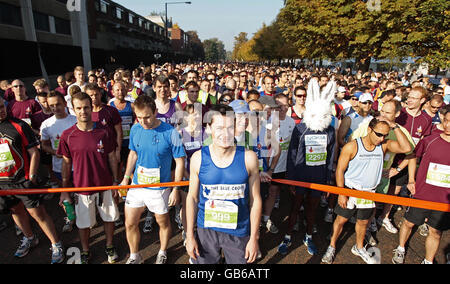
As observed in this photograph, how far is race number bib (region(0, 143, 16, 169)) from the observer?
3176 millimetres

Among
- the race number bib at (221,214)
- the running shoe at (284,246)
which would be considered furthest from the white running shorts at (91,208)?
the running shoe at (284,246)

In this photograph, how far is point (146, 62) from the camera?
3200 centimetres

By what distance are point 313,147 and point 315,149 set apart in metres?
0.04

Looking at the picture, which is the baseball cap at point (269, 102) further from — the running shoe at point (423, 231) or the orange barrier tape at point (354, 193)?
the running shoe at point (423, 231)

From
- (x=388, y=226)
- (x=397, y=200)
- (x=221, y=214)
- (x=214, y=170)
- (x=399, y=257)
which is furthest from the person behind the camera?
(x=388, y=226)

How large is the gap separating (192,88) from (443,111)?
12.7 feet

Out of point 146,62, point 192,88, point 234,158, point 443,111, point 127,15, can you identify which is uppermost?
point 127,15

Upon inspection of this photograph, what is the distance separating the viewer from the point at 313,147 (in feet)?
11.3

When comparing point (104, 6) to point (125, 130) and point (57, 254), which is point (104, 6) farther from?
point (57, 254)

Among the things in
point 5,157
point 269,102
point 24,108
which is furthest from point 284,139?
point 24,108

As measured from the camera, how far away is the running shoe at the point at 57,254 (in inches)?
135

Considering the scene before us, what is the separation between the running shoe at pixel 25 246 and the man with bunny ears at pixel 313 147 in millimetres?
3609
